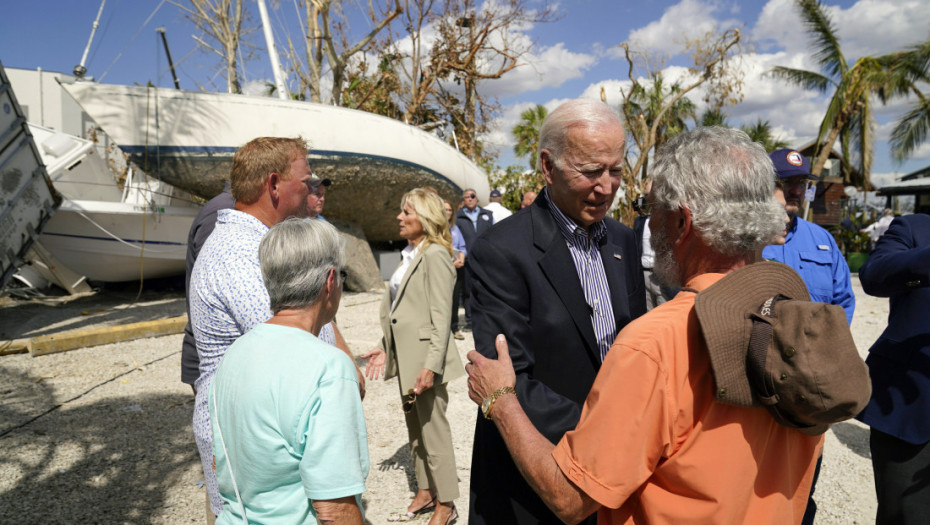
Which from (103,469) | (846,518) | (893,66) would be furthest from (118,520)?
(893,66)

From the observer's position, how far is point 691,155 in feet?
4.32

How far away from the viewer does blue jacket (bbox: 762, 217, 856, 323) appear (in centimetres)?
288

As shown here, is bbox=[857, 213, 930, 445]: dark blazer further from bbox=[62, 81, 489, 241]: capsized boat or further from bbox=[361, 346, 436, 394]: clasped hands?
bbox=[62, 81, 489, 241]: capsized boat

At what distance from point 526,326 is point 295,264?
0.76 m

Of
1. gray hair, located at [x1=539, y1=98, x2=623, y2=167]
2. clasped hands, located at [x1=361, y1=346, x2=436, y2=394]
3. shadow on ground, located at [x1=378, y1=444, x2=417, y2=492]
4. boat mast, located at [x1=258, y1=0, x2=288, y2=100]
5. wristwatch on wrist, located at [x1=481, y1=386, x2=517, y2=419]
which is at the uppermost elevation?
boat mast, located at [x1=258, y1=0, x2=288, y2=100]

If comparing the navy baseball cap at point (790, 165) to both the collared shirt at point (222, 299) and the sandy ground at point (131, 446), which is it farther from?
the collared shirt at point (222, 299)

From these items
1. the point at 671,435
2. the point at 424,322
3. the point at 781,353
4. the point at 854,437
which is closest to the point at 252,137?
the point at 424,322

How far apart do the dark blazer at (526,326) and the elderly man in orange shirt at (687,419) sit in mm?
508

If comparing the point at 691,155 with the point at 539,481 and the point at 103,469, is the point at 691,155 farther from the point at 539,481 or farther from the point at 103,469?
the point at 103,469

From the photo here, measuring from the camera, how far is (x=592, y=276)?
81.1 inches

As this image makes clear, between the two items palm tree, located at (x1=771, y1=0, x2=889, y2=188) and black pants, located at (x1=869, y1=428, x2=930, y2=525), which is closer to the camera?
black pants, located at (x1=869, y1=428, x2=930, y2=525)

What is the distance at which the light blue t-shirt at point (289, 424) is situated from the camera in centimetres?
→ 151

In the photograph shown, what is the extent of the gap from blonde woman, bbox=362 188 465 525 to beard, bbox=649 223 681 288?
7.12ft

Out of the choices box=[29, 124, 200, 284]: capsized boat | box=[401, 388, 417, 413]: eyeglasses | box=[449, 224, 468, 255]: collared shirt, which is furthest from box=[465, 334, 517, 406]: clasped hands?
box=[29, 124, 200, 284]: capsized boat
